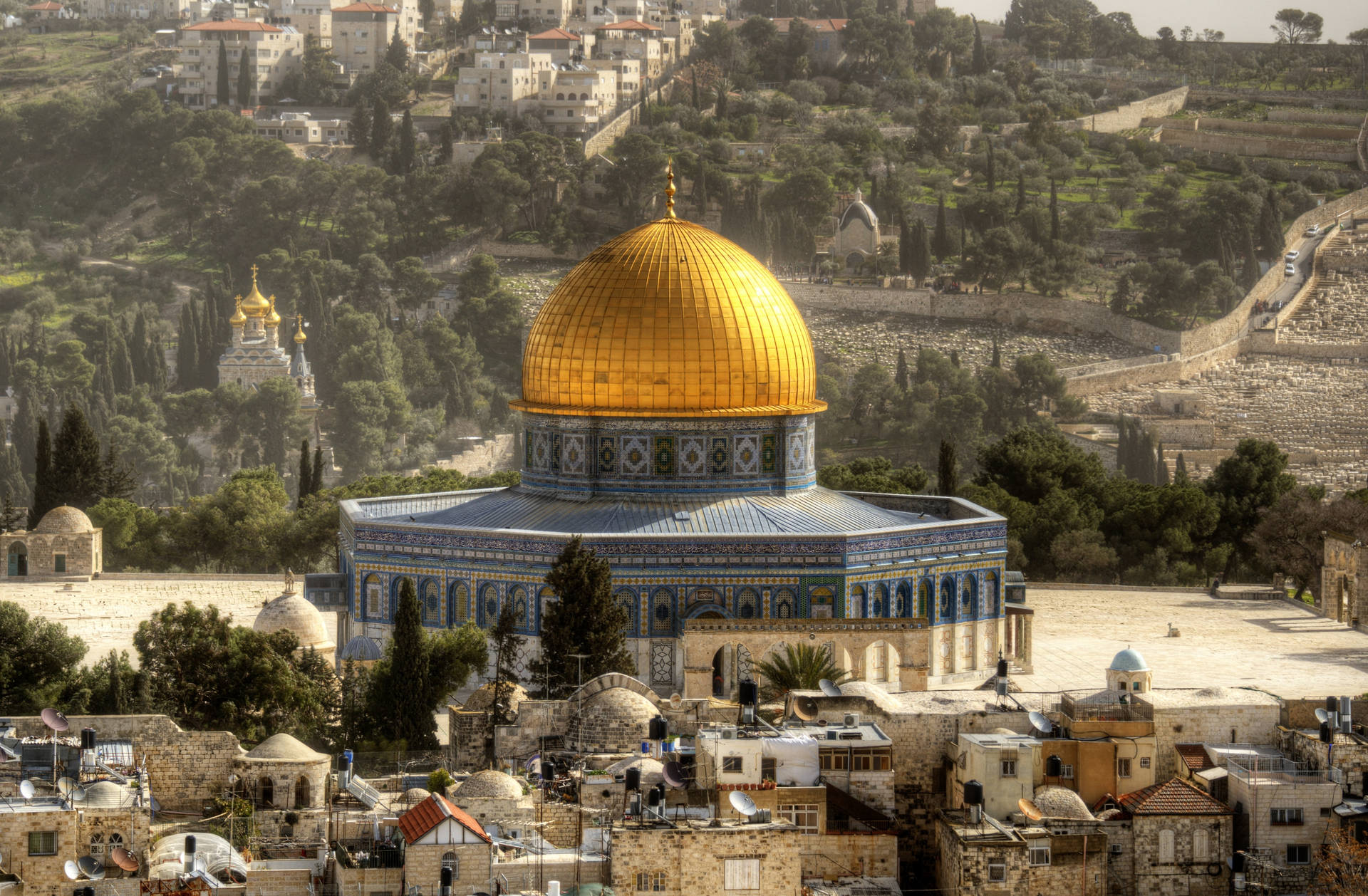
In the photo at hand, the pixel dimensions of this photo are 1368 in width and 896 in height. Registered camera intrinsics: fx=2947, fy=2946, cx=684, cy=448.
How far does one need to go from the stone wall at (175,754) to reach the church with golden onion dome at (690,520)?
7060mm

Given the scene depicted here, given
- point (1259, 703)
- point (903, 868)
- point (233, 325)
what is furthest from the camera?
point (233, 325)

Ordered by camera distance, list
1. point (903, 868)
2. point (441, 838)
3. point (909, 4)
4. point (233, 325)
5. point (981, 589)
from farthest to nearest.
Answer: point (909, 4), point (233, 325), point (981, 589), point (903, 868), point (441, 838)

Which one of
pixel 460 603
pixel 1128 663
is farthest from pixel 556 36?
pixel 1128 663

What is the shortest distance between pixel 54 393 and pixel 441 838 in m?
60.4

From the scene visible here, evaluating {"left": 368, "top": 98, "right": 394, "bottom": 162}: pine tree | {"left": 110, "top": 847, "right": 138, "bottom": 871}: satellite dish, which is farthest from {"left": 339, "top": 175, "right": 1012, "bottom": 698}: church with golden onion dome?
{"left": 368, "top": 98, "right": 394, "bottom": 162}: pine tree

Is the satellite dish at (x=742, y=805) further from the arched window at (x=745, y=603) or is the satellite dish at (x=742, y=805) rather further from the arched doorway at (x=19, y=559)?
the arched doorway at (x=19, y=559)

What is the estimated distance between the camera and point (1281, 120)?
119m

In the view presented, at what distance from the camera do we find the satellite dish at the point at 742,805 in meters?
26.1

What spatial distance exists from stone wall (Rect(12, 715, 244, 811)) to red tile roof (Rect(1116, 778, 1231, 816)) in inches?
353

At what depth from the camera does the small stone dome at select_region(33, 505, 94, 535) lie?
47.2m

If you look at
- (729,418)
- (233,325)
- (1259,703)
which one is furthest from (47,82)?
(1259,703)

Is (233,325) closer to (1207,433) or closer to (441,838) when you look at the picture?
(1207,433)

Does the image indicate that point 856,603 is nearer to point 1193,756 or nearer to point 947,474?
point 1193,756

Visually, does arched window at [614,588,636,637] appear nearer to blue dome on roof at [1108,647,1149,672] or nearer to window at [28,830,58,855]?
blue dome on roof at [1108,647,1149,672]
